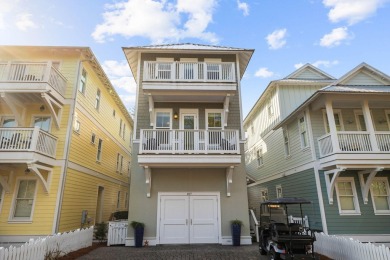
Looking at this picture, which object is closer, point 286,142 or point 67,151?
point 67,151

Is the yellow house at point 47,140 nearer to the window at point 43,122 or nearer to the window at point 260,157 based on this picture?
the window at point 43,122

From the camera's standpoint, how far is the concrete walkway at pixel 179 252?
29.6 feet

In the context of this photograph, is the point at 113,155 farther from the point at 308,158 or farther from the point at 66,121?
the point at 308,158

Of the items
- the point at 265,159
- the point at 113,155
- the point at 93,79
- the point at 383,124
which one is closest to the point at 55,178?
the point at 93,79

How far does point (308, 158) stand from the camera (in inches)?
514

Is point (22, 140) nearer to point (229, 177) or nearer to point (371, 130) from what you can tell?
point (229, 177)

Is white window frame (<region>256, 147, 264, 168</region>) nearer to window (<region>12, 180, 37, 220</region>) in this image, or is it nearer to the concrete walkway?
the concrete walkway

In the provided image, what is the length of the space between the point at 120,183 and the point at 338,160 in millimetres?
17022

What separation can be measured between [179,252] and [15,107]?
10.3m

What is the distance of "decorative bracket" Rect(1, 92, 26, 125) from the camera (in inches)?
441

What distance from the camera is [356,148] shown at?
440 inches

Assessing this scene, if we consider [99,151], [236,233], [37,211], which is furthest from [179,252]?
[99,151]

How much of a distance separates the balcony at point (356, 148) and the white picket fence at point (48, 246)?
11.6 metres

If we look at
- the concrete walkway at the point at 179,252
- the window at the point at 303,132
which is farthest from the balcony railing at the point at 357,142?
the concrete walkway at the point at 179,252
